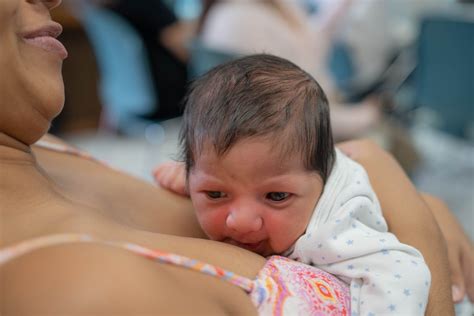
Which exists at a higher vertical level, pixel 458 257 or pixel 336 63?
pixel 458 257

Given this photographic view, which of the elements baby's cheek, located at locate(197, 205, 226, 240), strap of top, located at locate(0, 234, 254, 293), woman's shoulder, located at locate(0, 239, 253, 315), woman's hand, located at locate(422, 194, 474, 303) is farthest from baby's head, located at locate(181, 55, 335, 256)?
woman's hand, located at locate(422, 194, 474, 303)

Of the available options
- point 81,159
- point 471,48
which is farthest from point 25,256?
point 471,48

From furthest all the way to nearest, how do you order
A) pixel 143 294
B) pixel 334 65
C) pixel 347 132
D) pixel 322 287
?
pixel 334 65
pixel 347 132
pixel 322 287
pixel 143 294

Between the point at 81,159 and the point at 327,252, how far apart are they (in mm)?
573

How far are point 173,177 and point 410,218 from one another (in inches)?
17.9

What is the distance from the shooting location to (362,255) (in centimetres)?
98

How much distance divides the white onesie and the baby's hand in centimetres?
31

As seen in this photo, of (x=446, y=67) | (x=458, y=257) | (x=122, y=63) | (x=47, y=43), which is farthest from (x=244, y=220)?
(x=122, y=63)

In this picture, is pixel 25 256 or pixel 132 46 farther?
pixel 132 46

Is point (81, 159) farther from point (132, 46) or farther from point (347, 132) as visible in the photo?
point (132, 46)

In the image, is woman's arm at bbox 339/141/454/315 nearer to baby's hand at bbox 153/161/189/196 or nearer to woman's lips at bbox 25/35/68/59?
baby's hand at bbox 153/161/189/196

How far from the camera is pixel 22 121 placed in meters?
0.97

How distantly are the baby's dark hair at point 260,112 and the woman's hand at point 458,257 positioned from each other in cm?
36

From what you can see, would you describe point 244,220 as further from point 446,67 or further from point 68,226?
point 446,67
